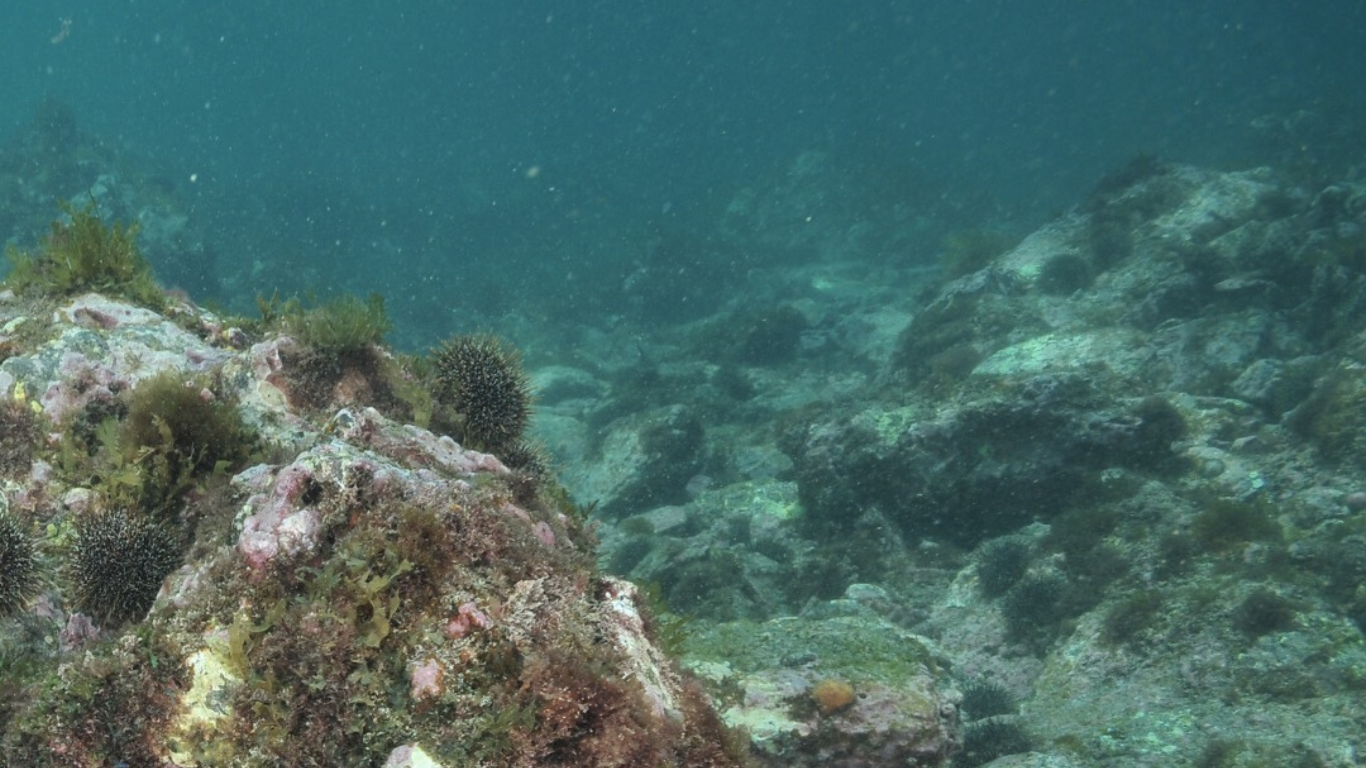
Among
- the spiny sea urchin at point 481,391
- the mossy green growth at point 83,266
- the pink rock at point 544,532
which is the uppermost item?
the mossy green growth at point 83,266

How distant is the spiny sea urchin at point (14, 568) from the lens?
10.3 ft

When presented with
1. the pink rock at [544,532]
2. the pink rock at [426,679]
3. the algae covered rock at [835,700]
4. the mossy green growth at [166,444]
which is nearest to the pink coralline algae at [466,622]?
the pink rock at [426,679]

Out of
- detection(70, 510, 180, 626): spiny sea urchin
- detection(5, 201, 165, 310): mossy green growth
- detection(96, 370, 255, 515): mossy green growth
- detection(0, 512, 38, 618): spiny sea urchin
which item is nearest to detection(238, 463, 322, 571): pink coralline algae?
detection(70, 510, 180, 626): spiny sea urchin

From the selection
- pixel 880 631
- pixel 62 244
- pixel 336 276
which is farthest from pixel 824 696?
pixel 336 276

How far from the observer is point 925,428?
11.8 meters

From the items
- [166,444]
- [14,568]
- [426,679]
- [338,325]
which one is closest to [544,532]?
[426,679]

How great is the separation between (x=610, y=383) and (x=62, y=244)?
18931mm

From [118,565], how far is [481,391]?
2.54 m

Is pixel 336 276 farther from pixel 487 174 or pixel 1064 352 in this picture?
pixel 487 174

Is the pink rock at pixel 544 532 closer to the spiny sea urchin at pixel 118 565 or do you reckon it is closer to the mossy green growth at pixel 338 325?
the spiny sea urchin at pixel 118 565

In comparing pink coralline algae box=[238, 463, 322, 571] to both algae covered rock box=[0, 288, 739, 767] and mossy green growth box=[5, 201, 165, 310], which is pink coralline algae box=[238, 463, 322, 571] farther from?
mossy green growth box=[5, 201, 165, 310]

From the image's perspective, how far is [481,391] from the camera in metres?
5.50

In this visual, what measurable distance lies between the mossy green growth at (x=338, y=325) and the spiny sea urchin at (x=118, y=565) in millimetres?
1908

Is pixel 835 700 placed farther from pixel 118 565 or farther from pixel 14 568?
pixel 14 568
